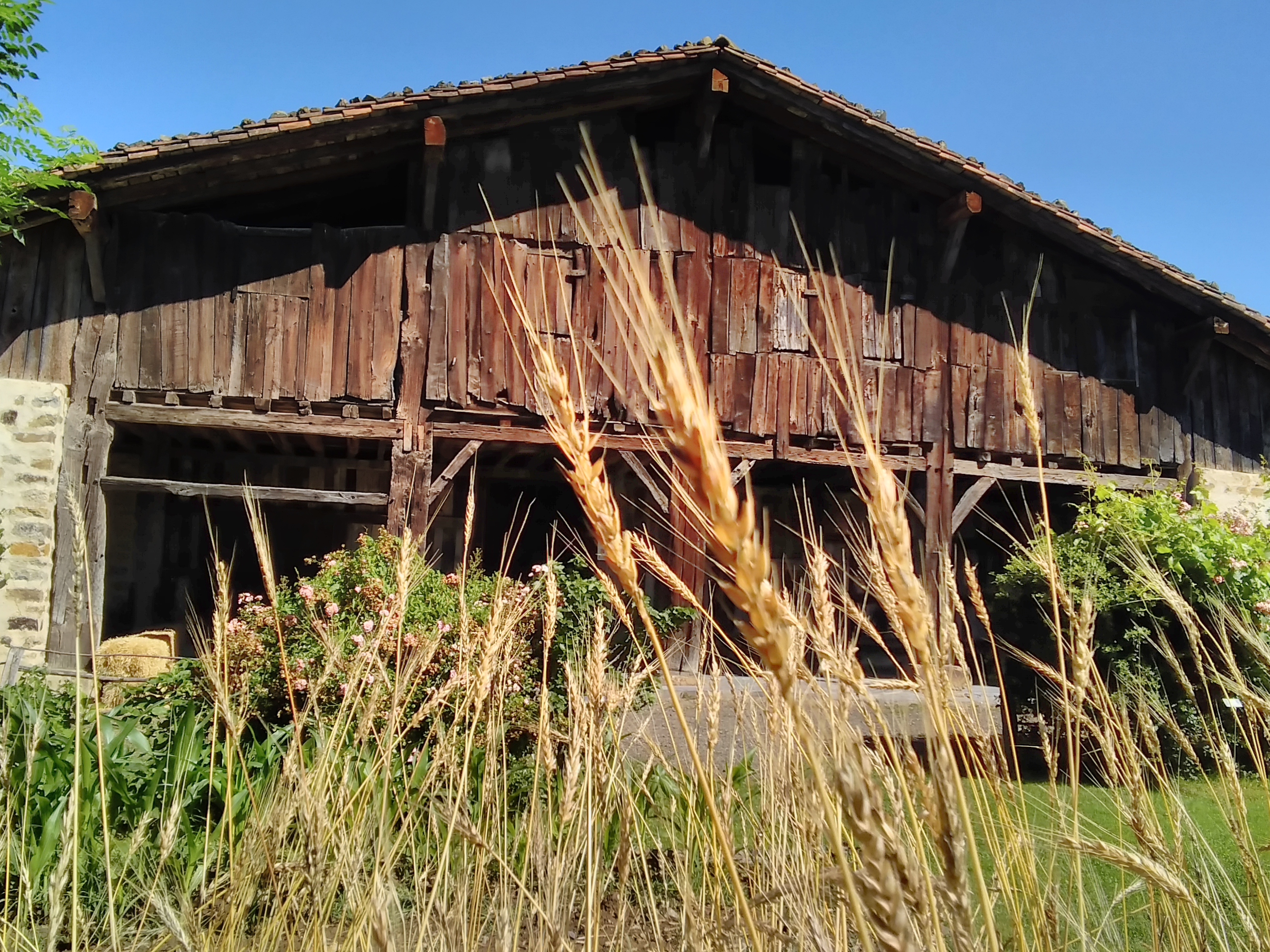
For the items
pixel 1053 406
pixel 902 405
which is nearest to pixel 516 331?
pixel 902 405

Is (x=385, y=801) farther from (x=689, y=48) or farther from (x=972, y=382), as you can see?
(x=972, y=382)

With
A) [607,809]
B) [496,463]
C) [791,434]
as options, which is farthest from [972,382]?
[607,809]

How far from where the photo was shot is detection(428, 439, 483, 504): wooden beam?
28.6 feet

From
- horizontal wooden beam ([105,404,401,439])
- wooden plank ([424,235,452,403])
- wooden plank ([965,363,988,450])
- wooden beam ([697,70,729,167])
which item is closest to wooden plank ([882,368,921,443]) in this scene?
wooden plank ([965,363,988,450])

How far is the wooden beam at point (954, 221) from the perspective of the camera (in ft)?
32.5

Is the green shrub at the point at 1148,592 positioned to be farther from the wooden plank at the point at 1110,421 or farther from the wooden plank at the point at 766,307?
the wooden plank at the point at 766,307

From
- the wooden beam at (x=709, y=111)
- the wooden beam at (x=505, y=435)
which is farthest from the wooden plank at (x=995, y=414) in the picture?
the wooden beam at (x=709, y=111)

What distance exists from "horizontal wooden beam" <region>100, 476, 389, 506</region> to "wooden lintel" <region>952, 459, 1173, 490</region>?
6.05m

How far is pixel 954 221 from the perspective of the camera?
33.4 ft

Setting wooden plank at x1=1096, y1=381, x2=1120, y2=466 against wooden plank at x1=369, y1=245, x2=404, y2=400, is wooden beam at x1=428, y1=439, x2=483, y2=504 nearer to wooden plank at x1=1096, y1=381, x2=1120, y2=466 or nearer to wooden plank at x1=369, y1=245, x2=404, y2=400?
wooden plank at x1=369, y1=245, x2=404, y2=400

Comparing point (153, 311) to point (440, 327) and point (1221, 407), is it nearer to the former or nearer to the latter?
point (440, 327)

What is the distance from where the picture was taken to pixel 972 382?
10.5 meters

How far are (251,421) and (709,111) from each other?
17.3 ft

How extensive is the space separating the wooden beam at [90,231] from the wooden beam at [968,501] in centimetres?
841
